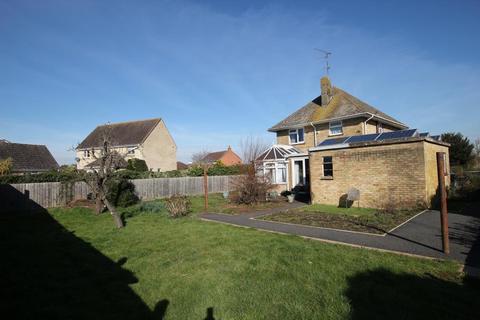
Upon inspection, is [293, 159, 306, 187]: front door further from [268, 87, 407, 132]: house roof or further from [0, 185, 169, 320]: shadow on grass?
[0, 185, 169, 320]: shadow on grass

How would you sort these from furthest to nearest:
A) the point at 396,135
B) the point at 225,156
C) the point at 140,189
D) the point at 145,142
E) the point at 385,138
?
1. the point at 225,156
2. the point at 145,142
3. the point at 140,189
4. the point at 396,135
5. the point at 385,138

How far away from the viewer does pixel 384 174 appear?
566 inches

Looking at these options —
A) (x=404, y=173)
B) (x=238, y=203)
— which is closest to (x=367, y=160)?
Answer: (x=404, y=173)

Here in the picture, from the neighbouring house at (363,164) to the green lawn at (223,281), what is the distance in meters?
8.04

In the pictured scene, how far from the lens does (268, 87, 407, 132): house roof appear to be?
77.8ft

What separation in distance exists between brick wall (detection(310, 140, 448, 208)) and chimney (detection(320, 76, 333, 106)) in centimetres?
1220

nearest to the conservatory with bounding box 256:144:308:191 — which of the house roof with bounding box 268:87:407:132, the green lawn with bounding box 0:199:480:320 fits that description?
the house roof with bounding box 268:87:407:132

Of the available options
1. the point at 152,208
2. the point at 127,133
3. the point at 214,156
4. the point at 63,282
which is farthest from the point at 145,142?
the point at 63,282

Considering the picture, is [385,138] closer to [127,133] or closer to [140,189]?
[140,189]

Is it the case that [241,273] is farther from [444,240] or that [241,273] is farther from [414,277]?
[444,240]

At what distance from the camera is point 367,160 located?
14.9 meters

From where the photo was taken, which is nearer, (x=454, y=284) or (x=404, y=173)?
(x=454, y=284)

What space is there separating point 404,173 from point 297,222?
6.42 meters

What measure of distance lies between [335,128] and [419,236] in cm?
1695
